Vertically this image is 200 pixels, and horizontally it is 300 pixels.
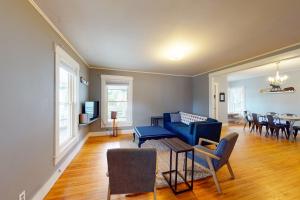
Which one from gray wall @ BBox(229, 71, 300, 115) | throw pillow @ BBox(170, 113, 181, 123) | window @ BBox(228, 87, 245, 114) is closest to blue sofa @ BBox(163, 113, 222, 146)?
throw pillow @ BBox(170, 113, 181, 123)

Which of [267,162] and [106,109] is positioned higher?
[106,109]

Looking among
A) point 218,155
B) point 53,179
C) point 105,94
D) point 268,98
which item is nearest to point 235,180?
point 218,155

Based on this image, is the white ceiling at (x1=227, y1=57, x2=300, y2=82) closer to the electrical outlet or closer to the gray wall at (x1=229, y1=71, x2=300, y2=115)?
the gray wall at (x1=229, y1=71, x2=300, y2=115)

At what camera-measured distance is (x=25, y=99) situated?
167 cm

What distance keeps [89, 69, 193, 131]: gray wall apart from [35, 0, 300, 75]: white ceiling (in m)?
2.06

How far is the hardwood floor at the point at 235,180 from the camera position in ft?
6.72

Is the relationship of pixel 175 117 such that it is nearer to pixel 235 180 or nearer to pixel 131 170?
pixel 235 180

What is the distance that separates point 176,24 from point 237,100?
8.64 m

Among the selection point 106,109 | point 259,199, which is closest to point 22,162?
point 259,199

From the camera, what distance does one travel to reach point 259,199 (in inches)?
77.5

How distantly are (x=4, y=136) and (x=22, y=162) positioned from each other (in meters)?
0.43

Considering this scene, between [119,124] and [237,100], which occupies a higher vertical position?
[237,100]

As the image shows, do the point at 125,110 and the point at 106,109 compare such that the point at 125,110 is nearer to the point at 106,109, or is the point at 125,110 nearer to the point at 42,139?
the point at 106,109

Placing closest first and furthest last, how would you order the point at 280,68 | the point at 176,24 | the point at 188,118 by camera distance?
1. the point at 176,24
2. the point at 188,118
3. the point at 280,68
